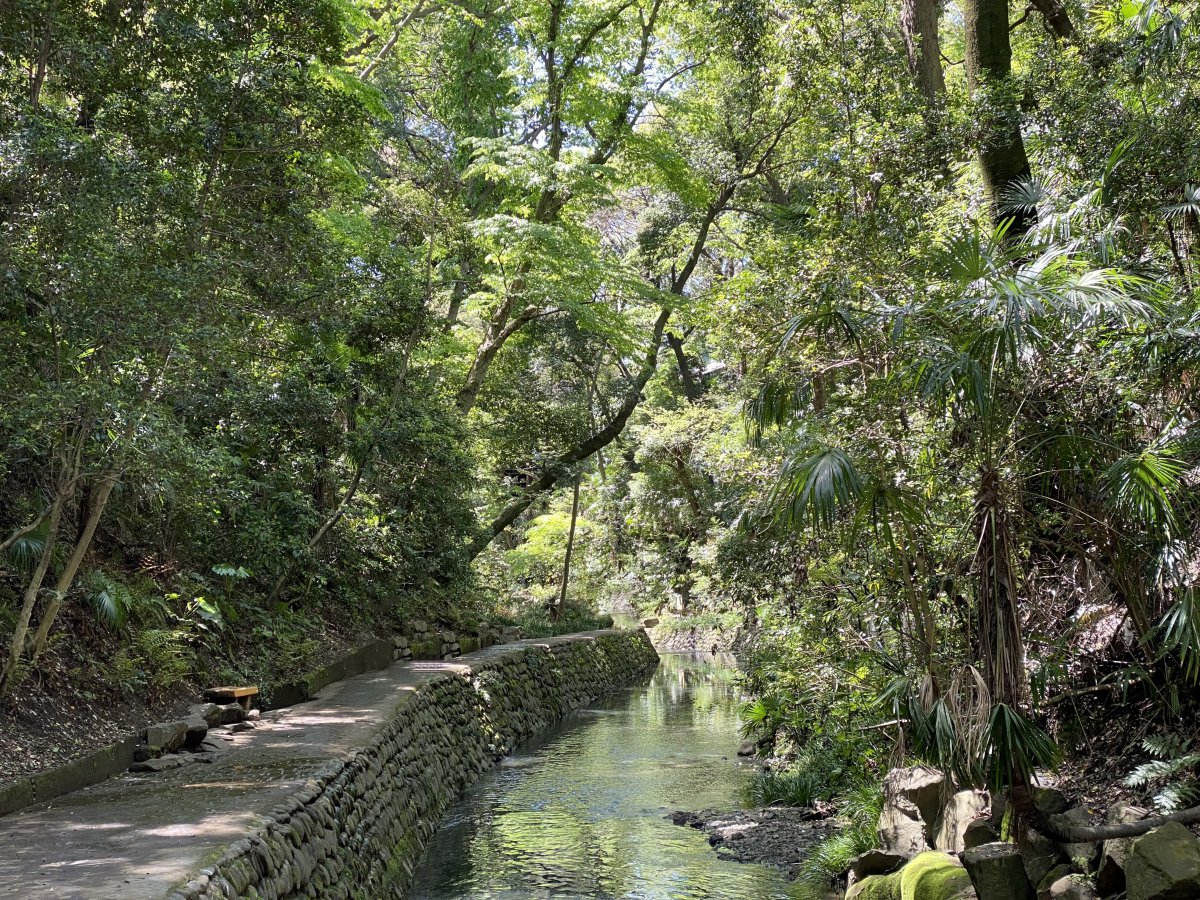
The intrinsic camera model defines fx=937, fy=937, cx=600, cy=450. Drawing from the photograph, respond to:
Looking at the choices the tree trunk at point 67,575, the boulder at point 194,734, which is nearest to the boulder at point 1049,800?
the boulder at point 194,734

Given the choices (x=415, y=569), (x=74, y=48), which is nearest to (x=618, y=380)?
(x=415, y=569)

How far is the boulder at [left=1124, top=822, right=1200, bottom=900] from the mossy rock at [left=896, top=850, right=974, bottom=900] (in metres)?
1.12

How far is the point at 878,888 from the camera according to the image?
6.40 m

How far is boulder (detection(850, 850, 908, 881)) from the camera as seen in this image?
6.77 metres

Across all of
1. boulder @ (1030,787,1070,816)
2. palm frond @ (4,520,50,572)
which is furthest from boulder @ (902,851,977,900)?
palm frond @ (4,520,50,572)

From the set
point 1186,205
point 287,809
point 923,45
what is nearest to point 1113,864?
point 1186,205

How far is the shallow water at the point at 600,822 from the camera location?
7809 millimetres

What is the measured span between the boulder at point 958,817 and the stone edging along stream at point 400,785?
13.7ft

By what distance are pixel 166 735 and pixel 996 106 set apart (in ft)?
29.9

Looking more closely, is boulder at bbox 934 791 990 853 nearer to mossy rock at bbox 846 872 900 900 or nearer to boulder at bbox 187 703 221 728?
mossy rock at bbox 846 872 900 900

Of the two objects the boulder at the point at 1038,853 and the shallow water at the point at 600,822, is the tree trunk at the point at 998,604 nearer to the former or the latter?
the boulder at the point at 1038,853

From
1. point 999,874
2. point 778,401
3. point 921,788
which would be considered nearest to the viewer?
point 999,874

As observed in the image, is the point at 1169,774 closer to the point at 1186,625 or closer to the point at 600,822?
the point at 1186,625

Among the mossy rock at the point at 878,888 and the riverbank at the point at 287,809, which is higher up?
the riverbank at the point at 287,809
